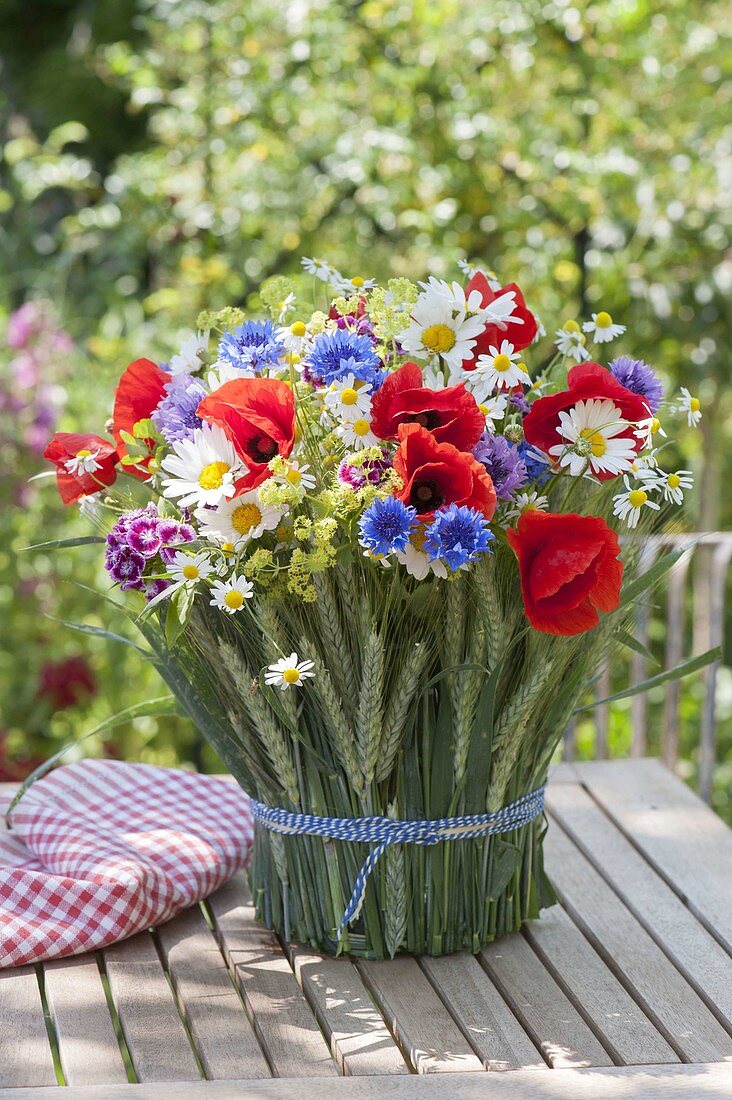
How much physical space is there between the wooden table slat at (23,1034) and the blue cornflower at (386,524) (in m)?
0.49

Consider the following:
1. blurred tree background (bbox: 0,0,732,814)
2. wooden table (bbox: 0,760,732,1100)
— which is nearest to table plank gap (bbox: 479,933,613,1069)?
wooden table (bbox: 0,760,732,1100)

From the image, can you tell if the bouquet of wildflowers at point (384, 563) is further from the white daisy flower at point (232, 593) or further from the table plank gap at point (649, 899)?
the table plank gap at point (649, 899)

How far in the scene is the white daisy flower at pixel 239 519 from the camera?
103 centimetres

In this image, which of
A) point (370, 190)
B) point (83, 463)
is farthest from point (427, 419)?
point (370, 190)

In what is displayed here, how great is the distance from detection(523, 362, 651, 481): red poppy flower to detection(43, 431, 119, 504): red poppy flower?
39cm

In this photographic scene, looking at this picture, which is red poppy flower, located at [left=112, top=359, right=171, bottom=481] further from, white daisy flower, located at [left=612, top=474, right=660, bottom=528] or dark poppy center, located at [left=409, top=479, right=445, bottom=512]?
white daisy flower, located at [left=612, top=474, right=660, bottom=528]

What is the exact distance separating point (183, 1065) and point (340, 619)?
387 millimetres

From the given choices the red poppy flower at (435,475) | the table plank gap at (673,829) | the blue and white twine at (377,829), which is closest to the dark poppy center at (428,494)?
the red poppy flower at (435,475)

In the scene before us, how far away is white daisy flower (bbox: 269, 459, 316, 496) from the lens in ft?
3.31

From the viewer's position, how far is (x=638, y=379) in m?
1.16

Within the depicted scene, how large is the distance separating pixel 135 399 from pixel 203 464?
18 cm

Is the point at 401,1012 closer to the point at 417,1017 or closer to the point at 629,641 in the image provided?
the point at 417,1017

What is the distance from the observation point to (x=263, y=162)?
10.7 ft

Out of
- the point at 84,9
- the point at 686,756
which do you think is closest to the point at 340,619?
the point at 686,756
